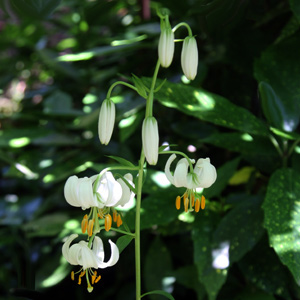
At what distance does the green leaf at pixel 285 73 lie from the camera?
81 centimetres

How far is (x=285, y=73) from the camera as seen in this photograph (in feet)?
2.79

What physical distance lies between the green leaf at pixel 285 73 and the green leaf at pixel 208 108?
82mm

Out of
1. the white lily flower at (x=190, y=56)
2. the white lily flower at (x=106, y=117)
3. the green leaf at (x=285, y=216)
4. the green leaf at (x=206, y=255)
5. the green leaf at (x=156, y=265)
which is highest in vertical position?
the white lily flower at (x=190, y=56)

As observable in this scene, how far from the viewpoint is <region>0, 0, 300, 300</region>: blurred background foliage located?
2.46 feet

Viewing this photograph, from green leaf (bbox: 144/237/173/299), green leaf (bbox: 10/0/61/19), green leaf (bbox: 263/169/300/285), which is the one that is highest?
green leaf (bbox: 10/0/61/19)

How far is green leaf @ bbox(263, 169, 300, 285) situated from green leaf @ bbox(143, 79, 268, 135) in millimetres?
90

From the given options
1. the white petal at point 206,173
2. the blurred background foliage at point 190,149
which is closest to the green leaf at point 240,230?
the blurred background foliage at point 190,149

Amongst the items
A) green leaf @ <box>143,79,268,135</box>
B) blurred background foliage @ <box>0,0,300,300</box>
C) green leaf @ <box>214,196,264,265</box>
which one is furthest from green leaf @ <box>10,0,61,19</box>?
green leaf @ <box>214,196,264,265</box>

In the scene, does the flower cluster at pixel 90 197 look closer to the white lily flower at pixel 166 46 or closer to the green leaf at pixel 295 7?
the white lily flower at pixel 166 46

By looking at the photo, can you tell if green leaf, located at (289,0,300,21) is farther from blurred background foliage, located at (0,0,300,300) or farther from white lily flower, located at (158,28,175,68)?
white lily flower, located at (158,28,175,68)

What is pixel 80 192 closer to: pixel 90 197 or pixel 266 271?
pixel 90 197

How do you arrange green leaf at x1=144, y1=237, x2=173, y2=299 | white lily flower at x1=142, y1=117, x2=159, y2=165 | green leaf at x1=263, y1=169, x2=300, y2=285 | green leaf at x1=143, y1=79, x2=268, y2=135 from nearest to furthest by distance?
white lily flower at x1=142, y1=117, x2=159, y2=165, green leaf at x1=263, y1=169, x2=300, y2=285, green leaf at x1=143, y1=79, x2=268, y2=135, green leaf at x1=144, y1=237, x2=173, y2=299

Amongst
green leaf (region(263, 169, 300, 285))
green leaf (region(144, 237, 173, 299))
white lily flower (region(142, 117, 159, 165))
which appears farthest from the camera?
green leaf (region(144, 237, 173, 299))

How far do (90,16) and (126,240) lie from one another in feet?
2.16
